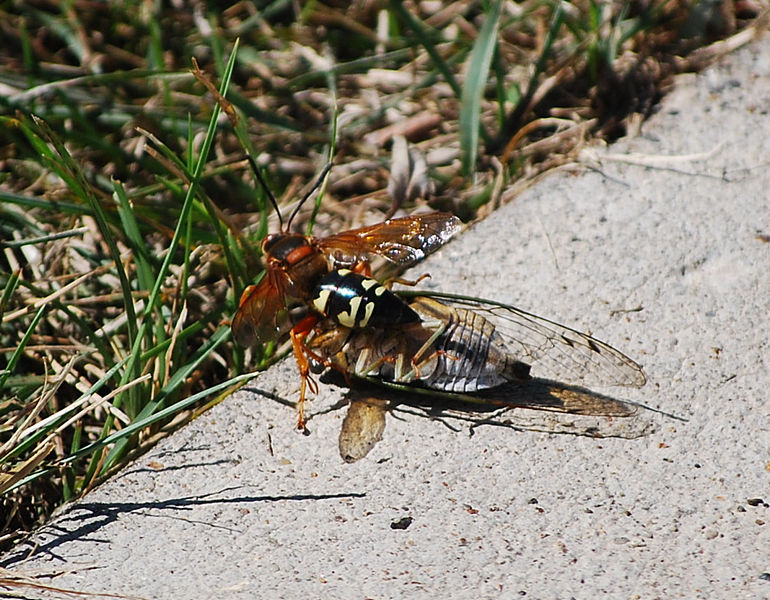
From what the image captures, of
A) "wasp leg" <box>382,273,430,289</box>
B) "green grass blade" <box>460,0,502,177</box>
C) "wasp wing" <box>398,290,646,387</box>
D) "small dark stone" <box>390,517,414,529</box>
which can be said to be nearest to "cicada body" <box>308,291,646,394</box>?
"wasp wing" <box>398,290,646,387</box>

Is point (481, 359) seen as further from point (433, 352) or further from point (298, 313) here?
point (298, 313)

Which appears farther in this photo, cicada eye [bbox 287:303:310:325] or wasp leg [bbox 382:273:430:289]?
cicada eye [bbox 287:303:310:325]

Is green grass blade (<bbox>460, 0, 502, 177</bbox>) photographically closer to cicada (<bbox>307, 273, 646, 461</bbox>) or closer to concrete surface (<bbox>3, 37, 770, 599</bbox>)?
concrete surface (<bbox>3, 37, 770, 599</bbox>)

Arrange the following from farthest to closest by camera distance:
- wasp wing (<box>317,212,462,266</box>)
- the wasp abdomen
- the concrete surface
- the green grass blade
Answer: the green grass blade, wasp wing (<box>317,212,462,266</box>), the wasp abdomen, the concrete surface

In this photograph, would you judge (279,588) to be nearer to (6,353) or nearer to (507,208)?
(6,353)

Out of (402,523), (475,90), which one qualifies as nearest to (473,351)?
(402,523)

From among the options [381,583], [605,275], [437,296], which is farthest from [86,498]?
[605,275]
